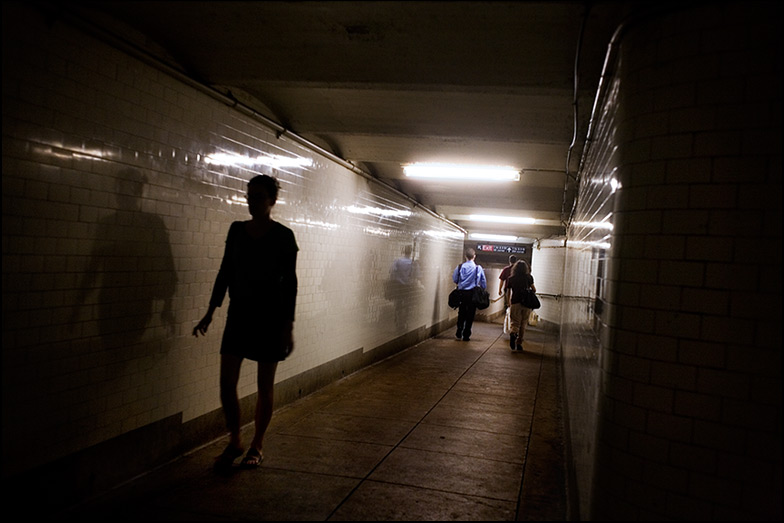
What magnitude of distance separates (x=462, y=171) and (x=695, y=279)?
18.3 ft

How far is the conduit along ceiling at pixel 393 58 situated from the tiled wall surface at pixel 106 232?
0.30 meters

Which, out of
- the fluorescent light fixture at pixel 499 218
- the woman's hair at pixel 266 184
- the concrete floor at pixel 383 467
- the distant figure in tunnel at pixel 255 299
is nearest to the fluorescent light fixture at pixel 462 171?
the concrete floor at pixel 383 467

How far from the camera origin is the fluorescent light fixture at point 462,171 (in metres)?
7.38

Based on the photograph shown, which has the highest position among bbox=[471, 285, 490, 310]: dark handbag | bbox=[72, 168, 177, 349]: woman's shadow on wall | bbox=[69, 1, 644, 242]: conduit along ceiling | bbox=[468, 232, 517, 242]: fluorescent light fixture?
bbox=[69, 1, 644, 242]: conduit along ceiling

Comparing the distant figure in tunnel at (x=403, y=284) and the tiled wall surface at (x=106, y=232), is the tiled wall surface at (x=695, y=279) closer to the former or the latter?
the tiled wall surface at (x=106, y=232)

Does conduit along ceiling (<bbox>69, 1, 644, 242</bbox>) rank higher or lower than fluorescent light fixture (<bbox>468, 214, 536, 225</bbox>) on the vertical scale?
higher

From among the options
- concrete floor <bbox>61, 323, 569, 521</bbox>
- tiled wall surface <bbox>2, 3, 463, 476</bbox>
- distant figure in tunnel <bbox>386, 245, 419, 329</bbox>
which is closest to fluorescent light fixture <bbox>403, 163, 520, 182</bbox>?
distant figure in tunnel <bbox>386, 245, 419, 329</bbox>

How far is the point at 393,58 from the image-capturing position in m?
3.73

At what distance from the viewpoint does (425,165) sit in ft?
24.7

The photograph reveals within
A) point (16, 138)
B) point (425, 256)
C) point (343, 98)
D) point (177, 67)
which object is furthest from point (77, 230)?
point (425, 256)

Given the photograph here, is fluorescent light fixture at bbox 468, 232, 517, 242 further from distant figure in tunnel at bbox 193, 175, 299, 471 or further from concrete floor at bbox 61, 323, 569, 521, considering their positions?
distant figure in tunnel at bbox 193, 175, 299, 471

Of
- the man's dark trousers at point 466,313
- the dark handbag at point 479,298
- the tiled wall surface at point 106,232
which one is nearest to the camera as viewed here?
the tiled wall surface at point 106,232

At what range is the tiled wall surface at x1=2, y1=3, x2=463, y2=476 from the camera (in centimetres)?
272

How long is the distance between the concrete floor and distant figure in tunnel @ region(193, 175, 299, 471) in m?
0.37
